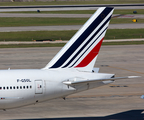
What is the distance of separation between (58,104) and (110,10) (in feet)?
35.5

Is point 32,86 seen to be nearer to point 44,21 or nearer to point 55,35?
point 55,35

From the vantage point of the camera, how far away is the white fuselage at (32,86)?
68.0 ft

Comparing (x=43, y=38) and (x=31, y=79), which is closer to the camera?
(x=31, y=79)

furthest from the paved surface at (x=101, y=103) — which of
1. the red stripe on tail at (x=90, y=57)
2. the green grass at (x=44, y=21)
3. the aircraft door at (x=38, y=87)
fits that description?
the green grass at (x=44, y=21)

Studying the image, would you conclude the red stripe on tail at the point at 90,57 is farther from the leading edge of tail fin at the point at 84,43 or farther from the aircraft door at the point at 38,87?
the aircraft door at the point at 38,87

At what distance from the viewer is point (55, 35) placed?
84.2 meters

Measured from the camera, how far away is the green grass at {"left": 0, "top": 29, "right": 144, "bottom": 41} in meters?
80.7

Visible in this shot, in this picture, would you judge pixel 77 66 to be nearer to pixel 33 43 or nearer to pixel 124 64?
pixel 124 64

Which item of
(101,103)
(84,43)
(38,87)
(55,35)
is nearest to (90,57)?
(84,43)

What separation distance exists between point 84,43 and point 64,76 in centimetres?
306

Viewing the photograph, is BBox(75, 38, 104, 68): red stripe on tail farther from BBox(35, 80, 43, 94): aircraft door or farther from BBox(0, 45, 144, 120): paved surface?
BBox(0, 45, 144, 120): paved surface

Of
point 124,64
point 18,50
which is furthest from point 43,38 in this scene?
point 124,64

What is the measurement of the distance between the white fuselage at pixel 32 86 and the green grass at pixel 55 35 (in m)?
58.7

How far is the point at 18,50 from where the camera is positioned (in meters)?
62.8
